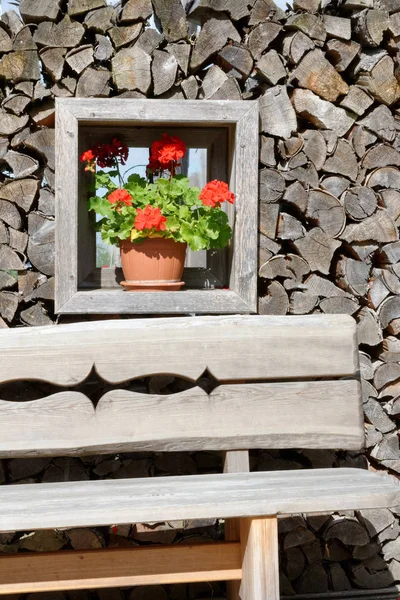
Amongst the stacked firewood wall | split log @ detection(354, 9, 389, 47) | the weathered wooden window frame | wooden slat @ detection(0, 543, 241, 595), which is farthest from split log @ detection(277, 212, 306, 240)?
wooden slat @ detection(0, 543, 241, 595)

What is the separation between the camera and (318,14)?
332 cm

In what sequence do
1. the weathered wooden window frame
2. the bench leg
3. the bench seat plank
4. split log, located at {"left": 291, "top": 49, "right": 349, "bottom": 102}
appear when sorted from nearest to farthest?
the bench seat plank → the bench leg → the weathered wooden window frame → split log, located at {"left": 291, "top": 49, "right": 349, "bottom": 102}

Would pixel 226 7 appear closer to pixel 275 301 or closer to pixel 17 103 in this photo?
pixel 17 103

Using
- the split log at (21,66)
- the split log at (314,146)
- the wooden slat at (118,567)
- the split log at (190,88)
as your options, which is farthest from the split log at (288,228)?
the wooden slat at (118,567)

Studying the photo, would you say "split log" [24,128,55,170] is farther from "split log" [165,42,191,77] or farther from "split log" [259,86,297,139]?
"split log" [259,86,297,139]

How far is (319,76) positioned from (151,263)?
3.48 ft

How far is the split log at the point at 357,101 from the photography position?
11.0ft

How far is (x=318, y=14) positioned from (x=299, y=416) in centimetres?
168

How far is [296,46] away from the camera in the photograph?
328 centimetres

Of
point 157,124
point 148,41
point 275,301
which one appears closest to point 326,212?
point 275,301

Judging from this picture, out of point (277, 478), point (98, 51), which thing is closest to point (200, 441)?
point (277, 478)

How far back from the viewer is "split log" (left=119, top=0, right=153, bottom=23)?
3.20 m

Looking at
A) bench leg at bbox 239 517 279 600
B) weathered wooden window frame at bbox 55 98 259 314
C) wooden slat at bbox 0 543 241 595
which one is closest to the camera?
bench leg at bbox 239 517 279 600

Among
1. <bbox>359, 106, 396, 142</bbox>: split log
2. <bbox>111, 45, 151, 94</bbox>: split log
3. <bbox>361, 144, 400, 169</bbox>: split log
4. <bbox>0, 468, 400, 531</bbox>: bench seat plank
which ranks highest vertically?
<bbox>111, 45, 151, 94</bbox>: split log
